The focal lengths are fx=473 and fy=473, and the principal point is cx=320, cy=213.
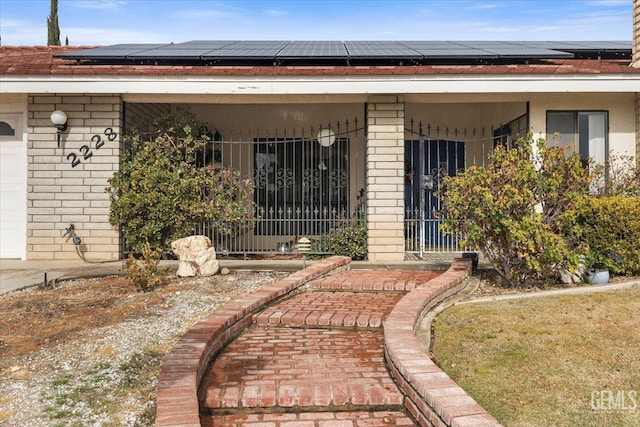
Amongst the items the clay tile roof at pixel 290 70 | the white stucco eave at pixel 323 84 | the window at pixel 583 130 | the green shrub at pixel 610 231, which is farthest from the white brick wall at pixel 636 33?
the green shrub at pixel 610 231

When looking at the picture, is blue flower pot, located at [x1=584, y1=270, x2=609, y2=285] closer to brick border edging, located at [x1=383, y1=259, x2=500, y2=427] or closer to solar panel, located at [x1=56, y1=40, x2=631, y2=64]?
brick border edging, located at [x1=383, y1=259, x2=500, y2=427]

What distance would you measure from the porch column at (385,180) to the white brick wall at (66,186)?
4.62 metres

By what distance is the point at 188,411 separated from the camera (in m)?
2.55

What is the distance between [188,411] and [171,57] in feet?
25.8

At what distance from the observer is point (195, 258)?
687 cm

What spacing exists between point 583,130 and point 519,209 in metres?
4.46

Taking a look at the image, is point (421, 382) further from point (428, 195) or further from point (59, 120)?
point (428, 195)

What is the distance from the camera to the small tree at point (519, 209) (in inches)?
215

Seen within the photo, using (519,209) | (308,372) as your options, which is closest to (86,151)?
(308,372)

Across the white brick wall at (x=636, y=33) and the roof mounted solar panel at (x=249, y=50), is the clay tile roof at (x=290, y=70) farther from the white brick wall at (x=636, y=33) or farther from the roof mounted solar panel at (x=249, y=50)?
the white brick wall at (x=636, y=33)

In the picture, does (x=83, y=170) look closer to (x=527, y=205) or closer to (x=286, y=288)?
(x=286, y=288)

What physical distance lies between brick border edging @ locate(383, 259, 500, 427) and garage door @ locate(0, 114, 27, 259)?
773cm

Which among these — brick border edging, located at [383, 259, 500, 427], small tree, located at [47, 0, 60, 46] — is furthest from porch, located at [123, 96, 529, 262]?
small tree, located at [47, 0, 60, 46]

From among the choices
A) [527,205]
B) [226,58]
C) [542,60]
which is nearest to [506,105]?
[542,60]
